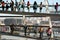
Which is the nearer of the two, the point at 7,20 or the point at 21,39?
the point at 21,39

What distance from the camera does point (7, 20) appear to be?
29.8 m

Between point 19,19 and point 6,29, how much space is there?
3636mm

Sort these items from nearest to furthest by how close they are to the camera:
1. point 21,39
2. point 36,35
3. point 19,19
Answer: point 36,35, point 21,39, point 19,19

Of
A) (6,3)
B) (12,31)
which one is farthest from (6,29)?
(6,3)

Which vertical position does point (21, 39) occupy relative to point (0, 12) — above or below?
below

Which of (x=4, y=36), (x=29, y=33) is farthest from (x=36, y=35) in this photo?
(x=4, y=36)

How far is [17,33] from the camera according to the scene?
26062 mm

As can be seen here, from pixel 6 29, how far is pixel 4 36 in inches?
58.5

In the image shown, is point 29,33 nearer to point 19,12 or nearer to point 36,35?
point 36,35

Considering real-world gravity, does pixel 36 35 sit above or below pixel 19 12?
below

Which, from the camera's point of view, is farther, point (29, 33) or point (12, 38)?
point (12, 38)

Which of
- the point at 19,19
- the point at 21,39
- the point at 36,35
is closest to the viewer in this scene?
the point at 36,35

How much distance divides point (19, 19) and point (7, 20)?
54.2 inches

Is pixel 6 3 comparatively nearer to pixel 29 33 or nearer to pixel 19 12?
pixel 19 12
